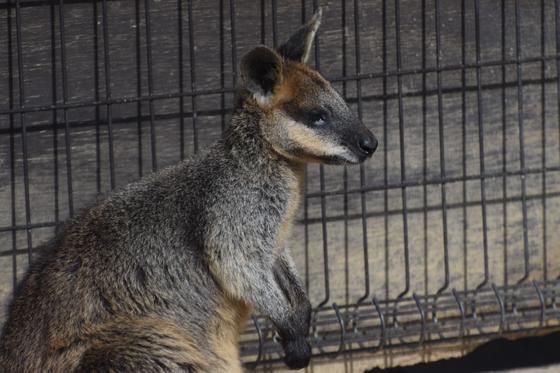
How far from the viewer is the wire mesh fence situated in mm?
7980

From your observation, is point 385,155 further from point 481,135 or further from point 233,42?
point 233,42

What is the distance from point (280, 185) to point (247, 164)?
208 millimetres

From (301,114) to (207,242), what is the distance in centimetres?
82

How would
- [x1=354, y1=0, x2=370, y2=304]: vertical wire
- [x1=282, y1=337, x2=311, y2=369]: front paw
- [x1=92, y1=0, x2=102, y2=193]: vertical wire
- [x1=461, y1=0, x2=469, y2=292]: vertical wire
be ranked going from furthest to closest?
[x1=461, y1=0, x2=469, y2=292]: vertical wire → [x1=354, y1=0, x2=370, y2=304]: vertical wire → [x1=92, y1=0, x2=102, y2=193]: vertical wire → [x1=282, y1=337, x2=311, y2=369]: front paw

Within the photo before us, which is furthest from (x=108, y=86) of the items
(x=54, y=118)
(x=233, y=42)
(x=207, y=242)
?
(x=207, y=242)

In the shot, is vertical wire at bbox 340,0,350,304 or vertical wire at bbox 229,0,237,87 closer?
vertical wire at bbox 229,0,237,87

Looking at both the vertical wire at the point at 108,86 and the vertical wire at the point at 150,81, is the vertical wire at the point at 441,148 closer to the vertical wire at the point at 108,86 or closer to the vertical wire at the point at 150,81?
the vertical wire at the point at 150,81

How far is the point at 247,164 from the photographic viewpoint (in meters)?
6.84

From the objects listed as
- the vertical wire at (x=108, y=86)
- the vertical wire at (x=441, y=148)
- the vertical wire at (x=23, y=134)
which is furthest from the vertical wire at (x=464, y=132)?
the vertical wire at (x=23, y=134)

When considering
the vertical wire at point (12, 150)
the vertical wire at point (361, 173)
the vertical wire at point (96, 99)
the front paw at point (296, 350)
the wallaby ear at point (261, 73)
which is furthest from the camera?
the vertical wire at point (361, 173)

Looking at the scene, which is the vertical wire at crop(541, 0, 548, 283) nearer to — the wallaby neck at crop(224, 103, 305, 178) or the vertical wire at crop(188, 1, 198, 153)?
the vertical wire at crop(188, 1, 198, 153)

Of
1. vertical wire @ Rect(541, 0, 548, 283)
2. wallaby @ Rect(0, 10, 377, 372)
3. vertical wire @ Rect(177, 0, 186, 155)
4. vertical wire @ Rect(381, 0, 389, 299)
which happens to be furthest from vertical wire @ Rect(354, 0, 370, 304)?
wallaby @ Rect(0, 10, 377, 372)

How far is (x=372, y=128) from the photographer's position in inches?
336

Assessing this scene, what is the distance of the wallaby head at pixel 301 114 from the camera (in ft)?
22.0
